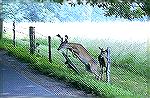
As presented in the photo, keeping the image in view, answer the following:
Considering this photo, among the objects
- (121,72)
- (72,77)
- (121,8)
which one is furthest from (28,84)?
(121,8)

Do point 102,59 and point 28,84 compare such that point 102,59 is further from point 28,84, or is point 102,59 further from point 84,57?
point 28,84

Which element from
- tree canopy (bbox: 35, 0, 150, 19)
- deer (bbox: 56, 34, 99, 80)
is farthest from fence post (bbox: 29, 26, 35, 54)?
tree canopy (bbox: 35, 0, 150, 19)

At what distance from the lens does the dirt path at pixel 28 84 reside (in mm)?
5426

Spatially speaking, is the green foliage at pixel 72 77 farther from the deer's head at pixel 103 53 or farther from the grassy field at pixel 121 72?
the deer's head at pixel 103 53

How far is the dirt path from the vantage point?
214 inches

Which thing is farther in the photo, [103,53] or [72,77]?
[72,77]

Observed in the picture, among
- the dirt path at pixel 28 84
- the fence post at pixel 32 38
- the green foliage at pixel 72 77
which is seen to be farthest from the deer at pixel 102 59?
the fence post at pixel 32 38

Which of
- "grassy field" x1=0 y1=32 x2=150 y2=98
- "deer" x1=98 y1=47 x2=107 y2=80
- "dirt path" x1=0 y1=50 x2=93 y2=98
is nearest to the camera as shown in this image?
"grassy field" x1=0 y1=32 x2=150 y2=98

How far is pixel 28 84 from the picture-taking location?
582 cm

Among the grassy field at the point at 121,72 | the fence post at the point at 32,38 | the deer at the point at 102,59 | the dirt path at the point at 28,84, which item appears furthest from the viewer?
the fence post at the point at 32,38

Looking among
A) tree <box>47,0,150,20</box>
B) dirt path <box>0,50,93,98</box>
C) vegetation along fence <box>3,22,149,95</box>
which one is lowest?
dirt path <box>0,50,93,98</box>

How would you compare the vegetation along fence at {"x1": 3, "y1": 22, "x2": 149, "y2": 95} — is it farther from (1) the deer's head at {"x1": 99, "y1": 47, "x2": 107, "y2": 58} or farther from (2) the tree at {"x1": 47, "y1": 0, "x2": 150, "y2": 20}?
(2) the tree at {"x1": 47, "y1": 0, "x2": 150, "y2": 20}

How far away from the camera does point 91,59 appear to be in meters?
5.43

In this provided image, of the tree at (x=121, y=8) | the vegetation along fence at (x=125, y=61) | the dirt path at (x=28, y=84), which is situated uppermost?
the tree at (x=121, y=8)
